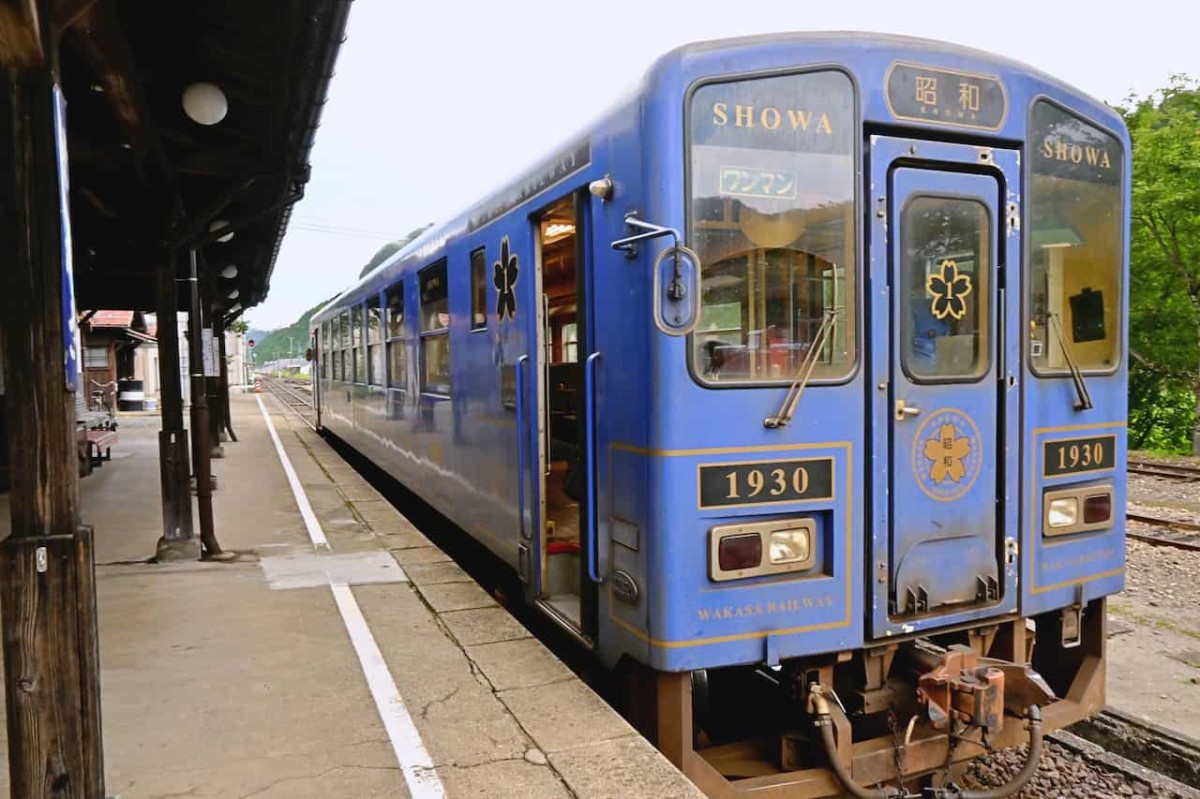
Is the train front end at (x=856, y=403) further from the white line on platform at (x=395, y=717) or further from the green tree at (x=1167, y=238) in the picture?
the green tree at (x=1167, y=238)

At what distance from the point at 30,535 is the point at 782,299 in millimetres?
2669

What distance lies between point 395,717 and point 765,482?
1896 mm

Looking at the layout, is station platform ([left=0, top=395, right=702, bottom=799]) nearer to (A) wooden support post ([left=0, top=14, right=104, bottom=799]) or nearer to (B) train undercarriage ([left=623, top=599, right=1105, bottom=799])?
(B) train undercarriage ([left=623, top=599, right=1105, bottom=799])

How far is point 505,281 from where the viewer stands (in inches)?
200

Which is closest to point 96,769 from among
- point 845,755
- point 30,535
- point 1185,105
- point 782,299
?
point 30,535

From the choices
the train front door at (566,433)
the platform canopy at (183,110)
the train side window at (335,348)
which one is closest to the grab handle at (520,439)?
the train front door at (566,433)

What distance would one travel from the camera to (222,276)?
512 inches

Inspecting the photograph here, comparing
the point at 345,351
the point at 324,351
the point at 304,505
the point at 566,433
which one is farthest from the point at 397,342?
the point at 324,351

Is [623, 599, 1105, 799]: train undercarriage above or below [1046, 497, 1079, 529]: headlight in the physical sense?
below

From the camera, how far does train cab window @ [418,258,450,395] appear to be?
6668 mm

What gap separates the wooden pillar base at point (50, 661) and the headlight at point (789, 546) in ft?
7.65

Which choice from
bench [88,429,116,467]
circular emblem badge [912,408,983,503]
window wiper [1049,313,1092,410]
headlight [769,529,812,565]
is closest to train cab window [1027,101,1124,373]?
window wiper [1049,313,1092,410]

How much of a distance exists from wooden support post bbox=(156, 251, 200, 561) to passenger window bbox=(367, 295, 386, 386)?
2.30 meters

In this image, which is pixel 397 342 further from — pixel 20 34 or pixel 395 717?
pixel 20 34
